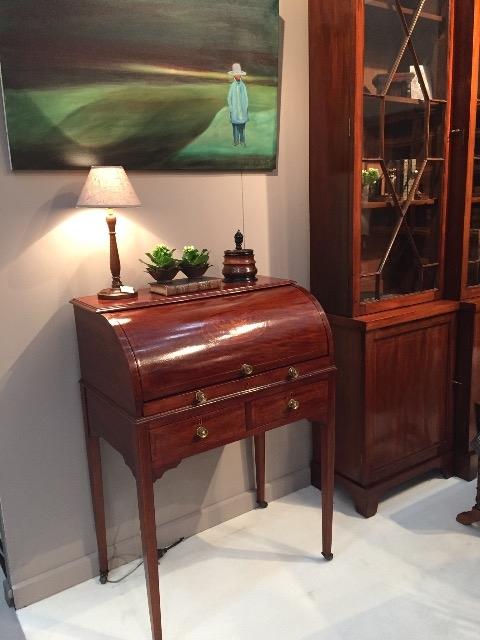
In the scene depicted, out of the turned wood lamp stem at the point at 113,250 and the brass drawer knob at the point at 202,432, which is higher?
the turned wood lamp stem at the point at 113,250

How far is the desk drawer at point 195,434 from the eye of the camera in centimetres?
163

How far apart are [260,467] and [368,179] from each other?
4.27ft

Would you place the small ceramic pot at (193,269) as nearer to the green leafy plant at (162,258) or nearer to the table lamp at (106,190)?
the green leafy plant at (162,258)

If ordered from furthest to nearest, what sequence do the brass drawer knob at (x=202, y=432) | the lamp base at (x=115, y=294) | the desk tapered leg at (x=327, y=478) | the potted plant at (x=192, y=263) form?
the desk tapered leg at (x=327, y=478), the potted plant at (x=192, y=263), the lamp base at (x=115, y=294), the brass drawer knob at (x=202, y=432)

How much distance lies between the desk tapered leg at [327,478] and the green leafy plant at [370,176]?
96 centimetres

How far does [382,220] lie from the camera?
2.32 meters

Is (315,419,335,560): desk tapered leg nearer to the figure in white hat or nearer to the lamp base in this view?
the lamp base

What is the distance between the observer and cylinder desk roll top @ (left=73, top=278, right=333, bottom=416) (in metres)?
1.59

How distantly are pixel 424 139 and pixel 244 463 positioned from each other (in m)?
1.59

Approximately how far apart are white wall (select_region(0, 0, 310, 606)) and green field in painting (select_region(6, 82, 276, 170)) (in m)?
0.07

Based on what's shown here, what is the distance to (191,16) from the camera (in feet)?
6.40

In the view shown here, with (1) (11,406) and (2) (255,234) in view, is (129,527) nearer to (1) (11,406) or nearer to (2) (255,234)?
(1) (11,406)

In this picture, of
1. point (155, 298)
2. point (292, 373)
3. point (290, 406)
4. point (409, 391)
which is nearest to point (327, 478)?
point (290, 406)

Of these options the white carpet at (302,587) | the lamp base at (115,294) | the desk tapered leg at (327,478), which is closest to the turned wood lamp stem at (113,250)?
the lamp base at (115,294)
